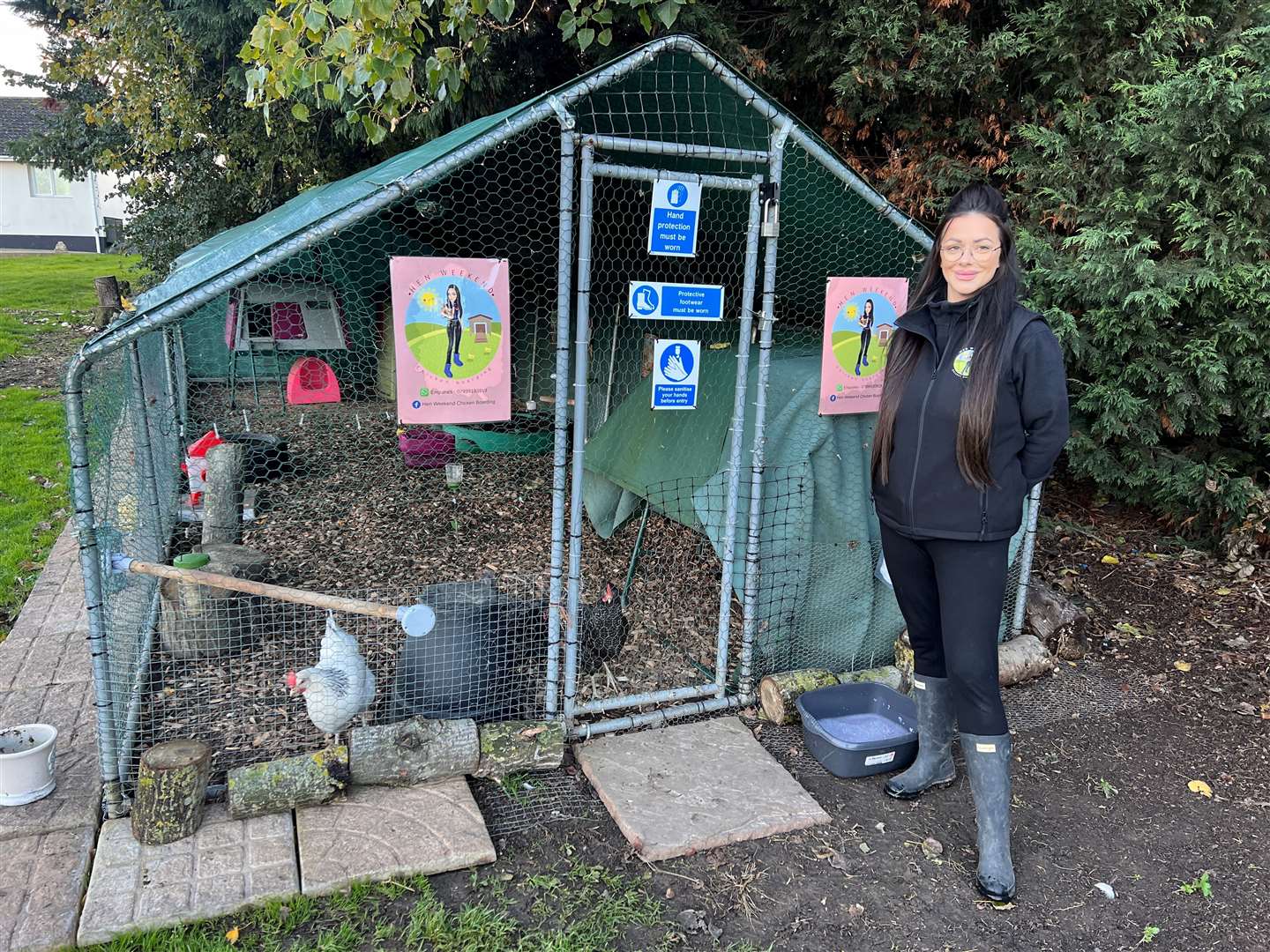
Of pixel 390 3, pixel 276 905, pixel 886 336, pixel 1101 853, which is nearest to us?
pixel 276 905

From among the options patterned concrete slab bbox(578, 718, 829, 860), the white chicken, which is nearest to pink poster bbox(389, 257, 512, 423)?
the white chicken

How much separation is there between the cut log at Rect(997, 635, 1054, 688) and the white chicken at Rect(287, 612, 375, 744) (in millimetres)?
2919

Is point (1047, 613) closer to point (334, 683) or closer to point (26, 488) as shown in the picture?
point (334, 683)

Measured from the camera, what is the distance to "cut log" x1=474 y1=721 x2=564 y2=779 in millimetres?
3127

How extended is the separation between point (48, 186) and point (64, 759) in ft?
109

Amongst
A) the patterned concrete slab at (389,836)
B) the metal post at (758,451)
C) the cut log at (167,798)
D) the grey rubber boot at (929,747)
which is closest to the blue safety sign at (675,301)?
the metal post at (758,451)

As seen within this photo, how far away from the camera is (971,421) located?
8.17 feet

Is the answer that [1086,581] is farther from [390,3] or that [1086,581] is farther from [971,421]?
[390,3]

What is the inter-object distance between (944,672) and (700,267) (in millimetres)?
2741

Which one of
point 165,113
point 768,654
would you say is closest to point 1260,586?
point 768,654

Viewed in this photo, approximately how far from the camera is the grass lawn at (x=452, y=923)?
2365 mm

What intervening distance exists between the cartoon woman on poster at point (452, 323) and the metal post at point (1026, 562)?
9.18 feet

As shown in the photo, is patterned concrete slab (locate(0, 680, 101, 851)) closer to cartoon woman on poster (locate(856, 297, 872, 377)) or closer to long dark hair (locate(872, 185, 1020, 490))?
long dark hair (locate(872, 185, 1020, 490))

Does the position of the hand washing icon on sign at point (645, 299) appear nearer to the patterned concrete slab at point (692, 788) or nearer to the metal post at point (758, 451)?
the metal post at point (758, 451)
